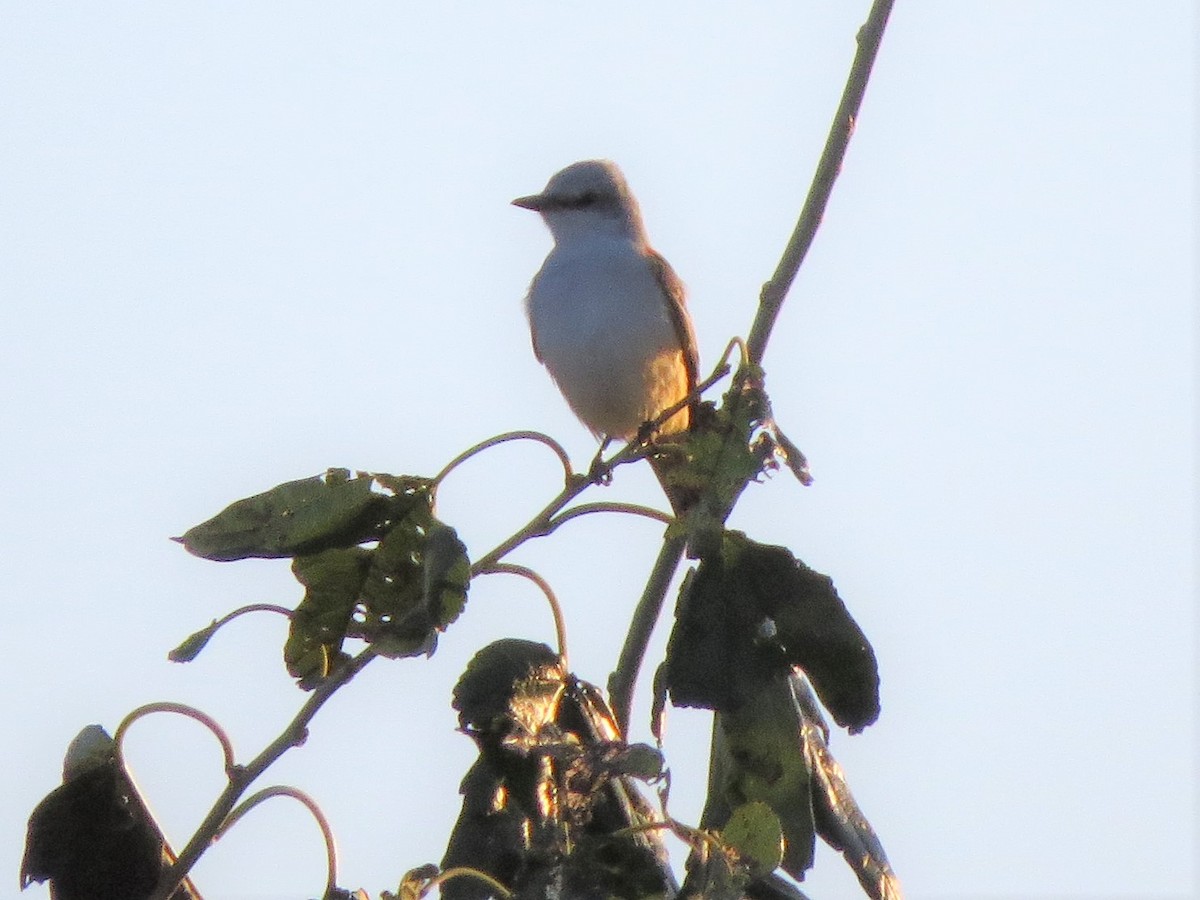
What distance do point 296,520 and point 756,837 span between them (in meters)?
1.27

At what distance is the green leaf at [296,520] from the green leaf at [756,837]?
114 centimetres

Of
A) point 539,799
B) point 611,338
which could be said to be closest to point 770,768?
point 539,799

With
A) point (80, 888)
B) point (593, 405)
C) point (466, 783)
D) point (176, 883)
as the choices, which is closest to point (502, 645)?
point (466, 783)

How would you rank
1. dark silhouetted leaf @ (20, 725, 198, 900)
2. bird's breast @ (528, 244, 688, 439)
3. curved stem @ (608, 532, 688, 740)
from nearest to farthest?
1. dark silhouetted leaf @ (20, 725, 198, 900)
2. curved stem @ (608, 532, 688, 740)
3. bird's breast @ (528, 244, 688, 439)

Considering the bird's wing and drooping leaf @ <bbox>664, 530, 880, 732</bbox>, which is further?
the bird's wing

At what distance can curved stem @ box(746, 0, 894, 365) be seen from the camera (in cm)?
341

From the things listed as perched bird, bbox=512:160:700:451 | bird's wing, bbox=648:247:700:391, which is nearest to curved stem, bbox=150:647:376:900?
perched bird, bbox=512:160:700:451

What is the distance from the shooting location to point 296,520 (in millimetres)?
3746

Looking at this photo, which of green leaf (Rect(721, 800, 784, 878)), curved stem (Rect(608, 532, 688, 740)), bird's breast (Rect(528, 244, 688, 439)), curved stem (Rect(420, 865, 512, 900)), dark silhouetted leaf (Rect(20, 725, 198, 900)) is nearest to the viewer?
curved stem (Rect(420, 865, 512, 900))

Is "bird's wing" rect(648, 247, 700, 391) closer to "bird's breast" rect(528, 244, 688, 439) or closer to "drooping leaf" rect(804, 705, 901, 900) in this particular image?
"bird's breast" rect(528, 244, 688, 439)

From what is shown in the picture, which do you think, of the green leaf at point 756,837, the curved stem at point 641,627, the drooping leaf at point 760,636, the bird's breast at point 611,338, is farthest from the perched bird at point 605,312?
the green leaf at point 756,837

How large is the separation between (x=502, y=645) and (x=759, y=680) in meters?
0.56

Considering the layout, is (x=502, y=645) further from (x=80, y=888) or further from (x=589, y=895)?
(x=80, y=888)

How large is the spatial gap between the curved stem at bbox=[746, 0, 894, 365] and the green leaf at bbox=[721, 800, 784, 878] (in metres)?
0.96
